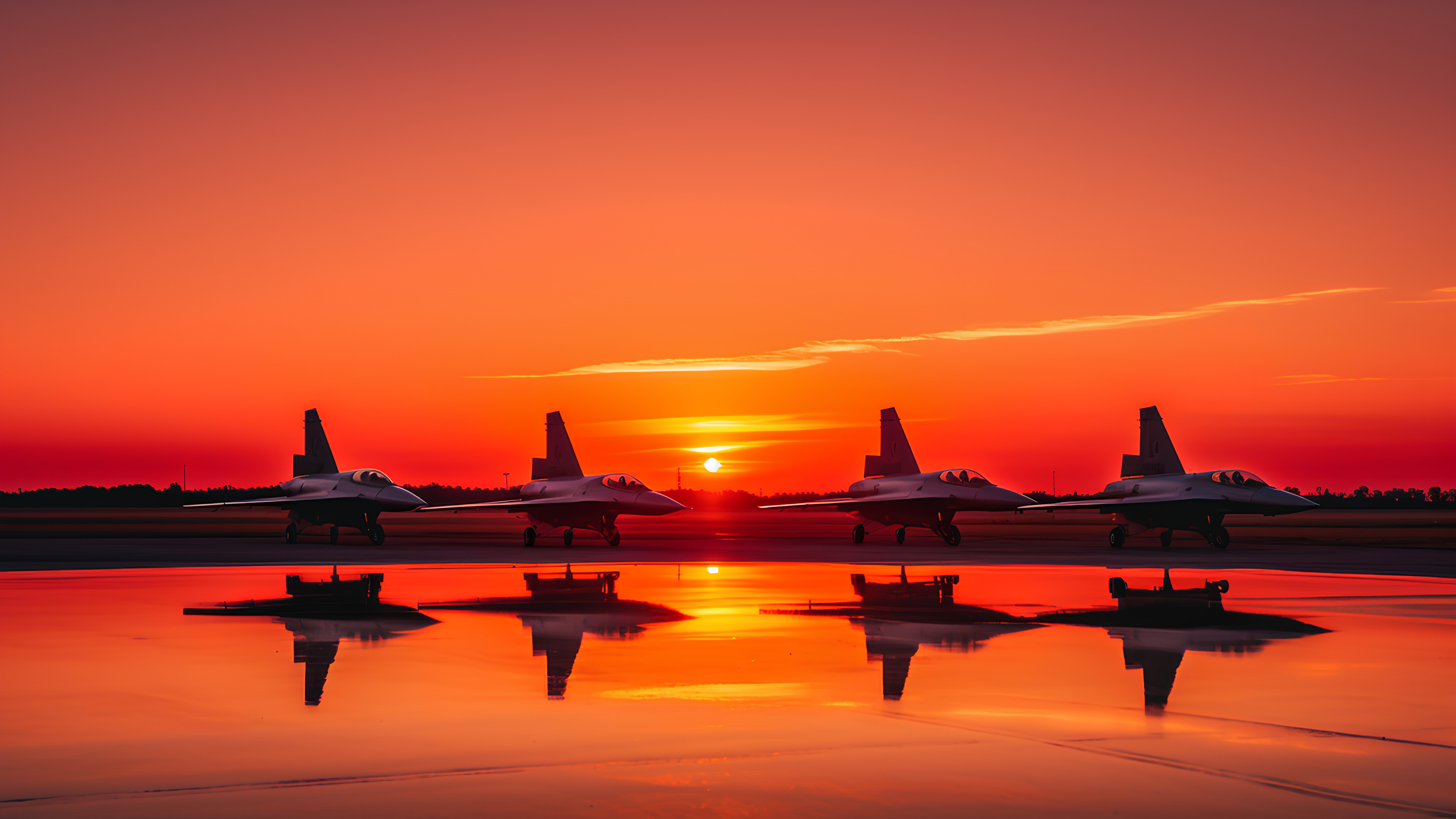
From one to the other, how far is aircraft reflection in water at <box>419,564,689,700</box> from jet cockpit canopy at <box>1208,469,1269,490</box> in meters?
23.6

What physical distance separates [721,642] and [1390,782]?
7622mm

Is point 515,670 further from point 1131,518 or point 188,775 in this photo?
point 1131,518

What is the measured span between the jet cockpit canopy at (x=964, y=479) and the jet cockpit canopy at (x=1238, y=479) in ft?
25.0

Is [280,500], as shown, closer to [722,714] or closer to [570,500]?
[570,500]

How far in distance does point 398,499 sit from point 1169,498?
87.2 ft

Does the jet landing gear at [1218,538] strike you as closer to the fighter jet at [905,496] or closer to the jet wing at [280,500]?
the fighter jet at [905,496]

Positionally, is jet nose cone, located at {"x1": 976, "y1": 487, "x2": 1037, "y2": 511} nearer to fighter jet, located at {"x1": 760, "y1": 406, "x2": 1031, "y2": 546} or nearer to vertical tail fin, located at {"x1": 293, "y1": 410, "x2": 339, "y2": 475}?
fighter jet, located at {"x1": 760, "y1": 406, "x2": 1031, "y2": 546}

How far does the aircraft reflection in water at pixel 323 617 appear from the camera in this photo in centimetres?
1154

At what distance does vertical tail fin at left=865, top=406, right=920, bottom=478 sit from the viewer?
47062 mm

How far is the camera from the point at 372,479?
42.2 m

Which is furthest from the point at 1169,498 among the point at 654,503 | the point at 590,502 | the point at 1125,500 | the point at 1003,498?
the point at 590,502

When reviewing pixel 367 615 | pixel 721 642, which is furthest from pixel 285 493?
pixel 721 642

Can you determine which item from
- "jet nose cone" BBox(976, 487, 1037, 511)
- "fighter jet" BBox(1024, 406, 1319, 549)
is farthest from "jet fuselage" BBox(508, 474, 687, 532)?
"fighter jet" BBox(1024, 406, 1319, 549)

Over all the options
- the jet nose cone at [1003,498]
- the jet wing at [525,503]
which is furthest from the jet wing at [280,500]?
the jet nose cone at [1003,498]
